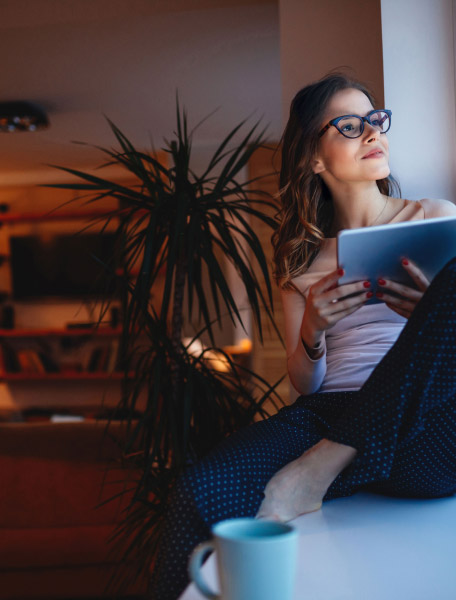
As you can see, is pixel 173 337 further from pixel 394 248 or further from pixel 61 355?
pixel 61 355

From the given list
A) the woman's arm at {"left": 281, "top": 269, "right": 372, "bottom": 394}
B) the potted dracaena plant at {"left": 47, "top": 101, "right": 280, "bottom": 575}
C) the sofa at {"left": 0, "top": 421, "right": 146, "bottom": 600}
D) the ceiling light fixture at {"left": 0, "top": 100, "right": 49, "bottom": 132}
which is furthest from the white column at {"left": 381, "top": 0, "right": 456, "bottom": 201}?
the ceiling light fixture at {"left": 0, "top": 100, "right": 49, "bottom": 132}

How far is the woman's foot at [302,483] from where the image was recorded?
117 cm

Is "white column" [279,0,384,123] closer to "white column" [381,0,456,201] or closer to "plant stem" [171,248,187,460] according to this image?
"white column" [381,0,456,201]

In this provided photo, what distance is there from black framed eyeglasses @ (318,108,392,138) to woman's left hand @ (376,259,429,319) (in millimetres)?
483

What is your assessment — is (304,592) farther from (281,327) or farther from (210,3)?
(281,327)

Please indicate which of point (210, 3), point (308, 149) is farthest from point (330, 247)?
point (210, 3)

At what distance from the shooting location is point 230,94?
4449 mm

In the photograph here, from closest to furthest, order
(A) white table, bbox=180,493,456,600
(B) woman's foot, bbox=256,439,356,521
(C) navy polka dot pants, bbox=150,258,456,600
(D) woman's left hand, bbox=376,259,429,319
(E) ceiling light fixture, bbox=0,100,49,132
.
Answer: (A) white table, bbox=180,493,456,600 < (C) navy polka dot pants, bbox=150,258,456,600 < (B) woman's foot, bbox=256,439,356,521 < (D) woman's left hand, bbox=376,259,429,319 < (E) ceiling light fixture, bbox=0,100,49,132

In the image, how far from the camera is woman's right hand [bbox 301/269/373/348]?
1337 millimetres

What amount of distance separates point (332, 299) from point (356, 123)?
1.83ft

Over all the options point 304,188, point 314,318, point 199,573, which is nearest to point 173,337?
point 304,188

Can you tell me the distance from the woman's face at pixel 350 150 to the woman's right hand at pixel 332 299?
1.35 feet

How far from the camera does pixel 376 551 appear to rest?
1055 millimetres

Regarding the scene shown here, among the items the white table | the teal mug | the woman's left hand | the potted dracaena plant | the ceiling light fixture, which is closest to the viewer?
the teal mug
